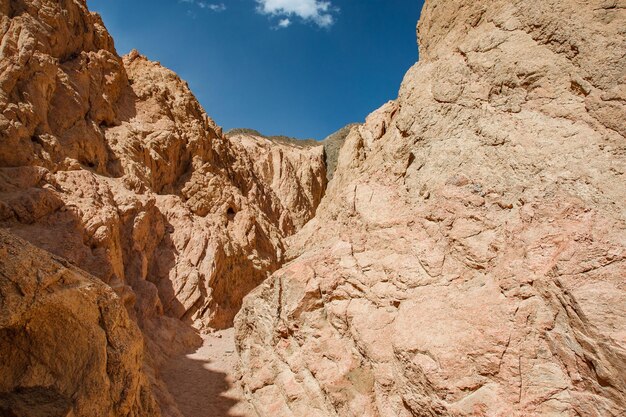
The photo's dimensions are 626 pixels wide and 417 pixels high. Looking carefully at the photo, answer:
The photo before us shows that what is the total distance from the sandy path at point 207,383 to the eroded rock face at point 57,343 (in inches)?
176

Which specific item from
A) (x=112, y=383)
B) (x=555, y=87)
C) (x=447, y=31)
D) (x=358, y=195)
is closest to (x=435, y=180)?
(x=358, y=195)

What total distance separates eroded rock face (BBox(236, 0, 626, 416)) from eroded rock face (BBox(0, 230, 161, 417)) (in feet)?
16.5

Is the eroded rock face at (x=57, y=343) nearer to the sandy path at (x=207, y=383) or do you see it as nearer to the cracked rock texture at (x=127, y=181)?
the cracked rock texture at (x=127, y=181)

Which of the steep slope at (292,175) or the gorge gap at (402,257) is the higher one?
the steep slope at (292,175)

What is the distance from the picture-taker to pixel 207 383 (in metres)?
13.4

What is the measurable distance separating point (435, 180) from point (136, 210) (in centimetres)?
1410

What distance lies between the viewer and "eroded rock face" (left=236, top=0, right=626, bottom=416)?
6828 millimetres

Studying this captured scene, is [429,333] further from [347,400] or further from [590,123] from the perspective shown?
[590,123]

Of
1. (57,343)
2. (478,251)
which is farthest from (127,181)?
(478,251)

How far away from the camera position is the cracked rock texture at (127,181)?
1385 centimetres

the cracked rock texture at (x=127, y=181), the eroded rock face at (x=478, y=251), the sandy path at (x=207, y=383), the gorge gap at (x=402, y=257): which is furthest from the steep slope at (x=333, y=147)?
the eroded rock face at (x=478, y=251)

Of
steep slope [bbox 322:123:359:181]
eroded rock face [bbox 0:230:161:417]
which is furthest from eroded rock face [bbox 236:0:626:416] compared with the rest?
steep slope [bbox 322:123:359:181]

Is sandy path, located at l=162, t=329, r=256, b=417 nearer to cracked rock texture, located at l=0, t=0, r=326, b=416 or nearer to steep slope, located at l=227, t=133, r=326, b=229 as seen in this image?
cracked rock texture, located at l=0, t=0, r=326, b=416

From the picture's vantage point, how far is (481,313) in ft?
25.5
